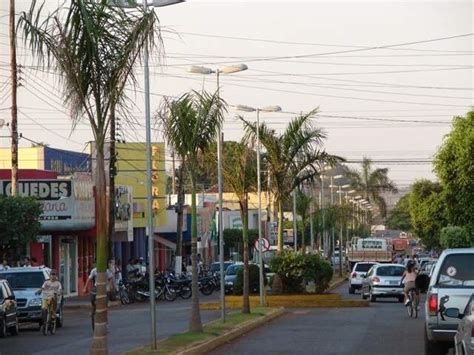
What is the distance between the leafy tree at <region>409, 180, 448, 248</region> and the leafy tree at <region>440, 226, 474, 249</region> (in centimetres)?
1917

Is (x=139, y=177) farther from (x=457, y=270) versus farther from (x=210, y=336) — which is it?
(x=457, y=270)

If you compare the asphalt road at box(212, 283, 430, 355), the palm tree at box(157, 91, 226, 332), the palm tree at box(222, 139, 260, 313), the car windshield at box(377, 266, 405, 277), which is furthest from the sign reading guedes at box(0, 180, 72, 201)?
the palm tree at box(157, 91, 226, 332)

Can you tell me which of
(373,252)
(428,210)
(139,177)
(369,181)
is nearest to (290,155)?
(139,177)

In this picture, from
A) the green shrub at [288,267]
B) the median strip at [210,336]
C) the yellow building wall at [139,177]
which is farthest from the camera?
the yellow building wall at [139,177]

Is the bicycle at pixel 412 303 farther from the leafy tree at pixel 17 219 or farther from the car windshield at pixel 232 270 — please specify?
the car windshield at pixel 232 270

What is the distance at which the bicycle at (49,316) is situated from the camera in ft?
100

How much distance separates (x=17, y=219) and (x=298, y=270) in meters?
11.0

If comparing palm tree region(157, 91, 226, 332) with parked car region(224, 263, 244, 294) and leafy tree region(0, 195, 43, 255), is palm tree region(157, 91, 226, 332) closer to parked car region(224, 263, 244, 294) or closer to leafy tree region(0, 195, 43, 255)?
leafy tree region(0, 195, 43, 255)

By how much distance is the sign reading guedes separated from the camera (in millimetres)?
50562

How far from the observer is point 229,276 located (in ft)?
184

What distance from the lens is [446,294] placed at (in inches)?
691

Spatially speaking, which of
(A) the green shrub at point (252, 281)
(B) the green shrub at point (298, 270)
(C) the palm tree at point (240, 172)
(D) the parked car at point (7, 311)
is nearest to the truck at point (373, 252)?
(A) the green shrub at point (252, 281)

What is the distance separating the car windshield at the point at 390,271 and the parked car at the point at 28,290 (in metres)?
18.2

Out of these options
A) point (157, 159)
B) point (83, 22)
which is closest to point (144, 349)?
point (83, 22)
